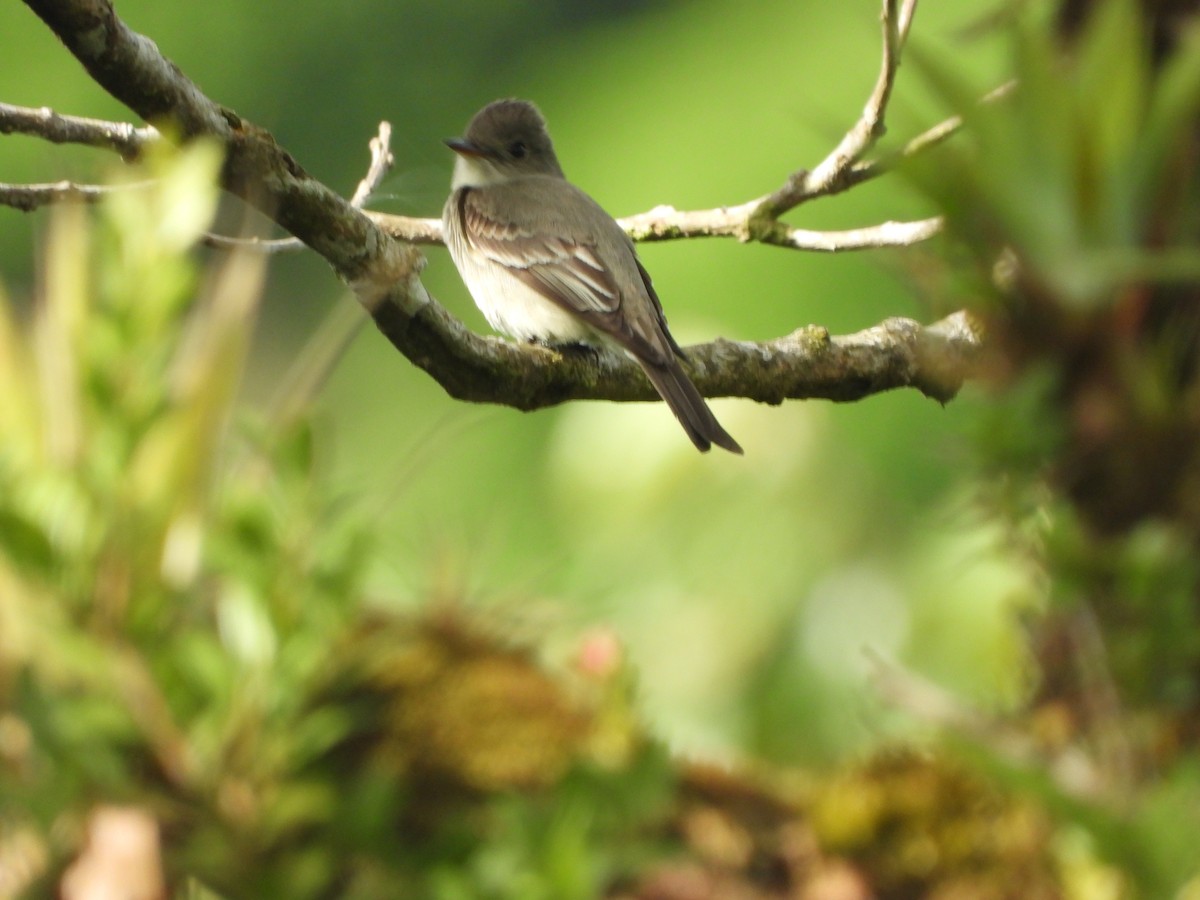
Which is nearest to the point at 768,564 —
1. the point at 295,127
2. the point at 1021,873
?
the point at 1021,873

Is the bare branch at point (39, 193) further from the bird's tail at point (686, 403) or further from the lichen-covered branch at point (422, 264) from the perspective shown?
the bird's tail at point (686, 403)

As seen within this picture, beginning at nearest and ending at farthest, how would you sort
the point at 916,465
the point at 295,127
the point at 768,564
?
the point at 768,564 → the point at 916,465 → the point at 295,127

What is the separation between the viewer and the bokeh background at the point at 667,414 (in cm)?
326

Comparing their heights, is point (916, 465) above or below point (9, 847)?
above

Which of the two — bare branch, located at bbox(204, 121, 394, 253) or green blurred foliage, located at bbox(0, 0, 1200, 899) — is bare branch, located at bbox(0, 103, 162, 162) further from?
bare branch, located at bbox(204, 121, 394, 253)

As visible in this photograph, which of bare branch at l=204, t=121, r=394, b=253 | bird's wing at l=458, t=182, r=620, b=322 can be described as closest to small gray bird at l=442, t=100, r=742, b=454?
bird's wing at l=458, t=182, r=620, b=322

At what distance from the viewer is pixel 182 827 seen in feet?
8.58

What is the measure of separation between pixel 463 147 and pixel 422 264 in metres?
1.75

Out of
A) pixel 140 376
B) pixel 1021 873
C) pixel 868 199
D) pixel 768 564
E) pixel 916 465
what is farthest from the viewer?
pixel 868 199

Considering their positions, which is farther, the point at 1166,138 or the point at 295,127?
the point at 295,127

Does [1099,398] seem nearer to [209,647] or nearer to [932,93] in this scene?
[932,93]

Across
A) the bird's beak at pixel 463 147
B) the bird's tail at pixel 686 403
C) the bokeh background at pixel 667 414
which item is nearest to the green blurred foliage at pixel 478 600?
the bokeh background at pixel 667 414

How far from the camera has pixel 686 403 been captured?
99.3 inches

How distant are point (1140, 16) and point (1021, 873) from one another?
1667 mm
